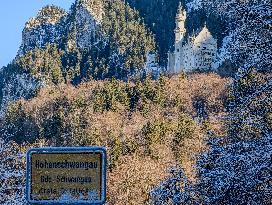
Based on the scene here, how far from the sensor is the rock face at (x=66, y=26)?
164 metres

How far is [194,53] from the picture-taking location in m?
128

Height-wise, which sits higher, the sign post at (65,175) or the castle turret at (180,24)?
the castle turret at (180,24)

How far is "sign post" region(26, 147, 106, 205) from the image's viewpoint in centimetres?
446

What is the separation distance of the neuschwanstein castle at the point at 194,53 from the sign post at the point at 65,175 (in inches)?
4685

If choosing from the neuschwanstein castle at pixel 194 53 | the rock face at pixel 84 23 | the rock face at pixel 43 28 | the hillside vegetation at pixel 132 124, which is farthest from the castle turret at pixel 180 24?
the rock face at pixel 43 28

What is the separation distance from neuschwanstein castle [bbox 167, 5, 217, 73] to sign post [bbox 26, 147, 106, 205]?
11901 centimetres

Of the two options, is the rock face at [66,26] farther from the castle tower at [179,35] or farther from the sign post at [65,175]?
the sign post at [65,175]

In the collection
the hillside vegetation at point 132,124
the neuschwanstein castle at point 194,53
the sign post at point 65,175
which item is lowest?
the hillside vegetation at point 132,124

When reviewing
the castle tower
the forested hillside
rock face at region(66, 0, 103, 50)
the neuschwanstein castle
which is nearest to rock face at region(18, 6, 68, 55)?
the forested hillside

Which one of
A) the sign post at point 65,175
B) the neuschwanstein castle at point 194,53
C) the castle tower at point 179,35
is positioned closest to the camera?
the sign post at point 65,175

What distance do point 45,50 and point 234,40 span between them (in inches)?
5795

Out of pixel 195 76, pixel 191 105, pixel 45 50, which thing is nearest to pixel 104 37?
pixel 45 50

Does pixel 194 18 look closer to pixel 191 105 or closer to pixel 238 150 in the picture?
pixel 191 105

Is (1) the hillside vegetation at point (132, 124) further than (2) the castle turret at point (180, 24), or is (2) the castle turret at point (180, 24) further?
(2) the castle turret at point (180, 24)
